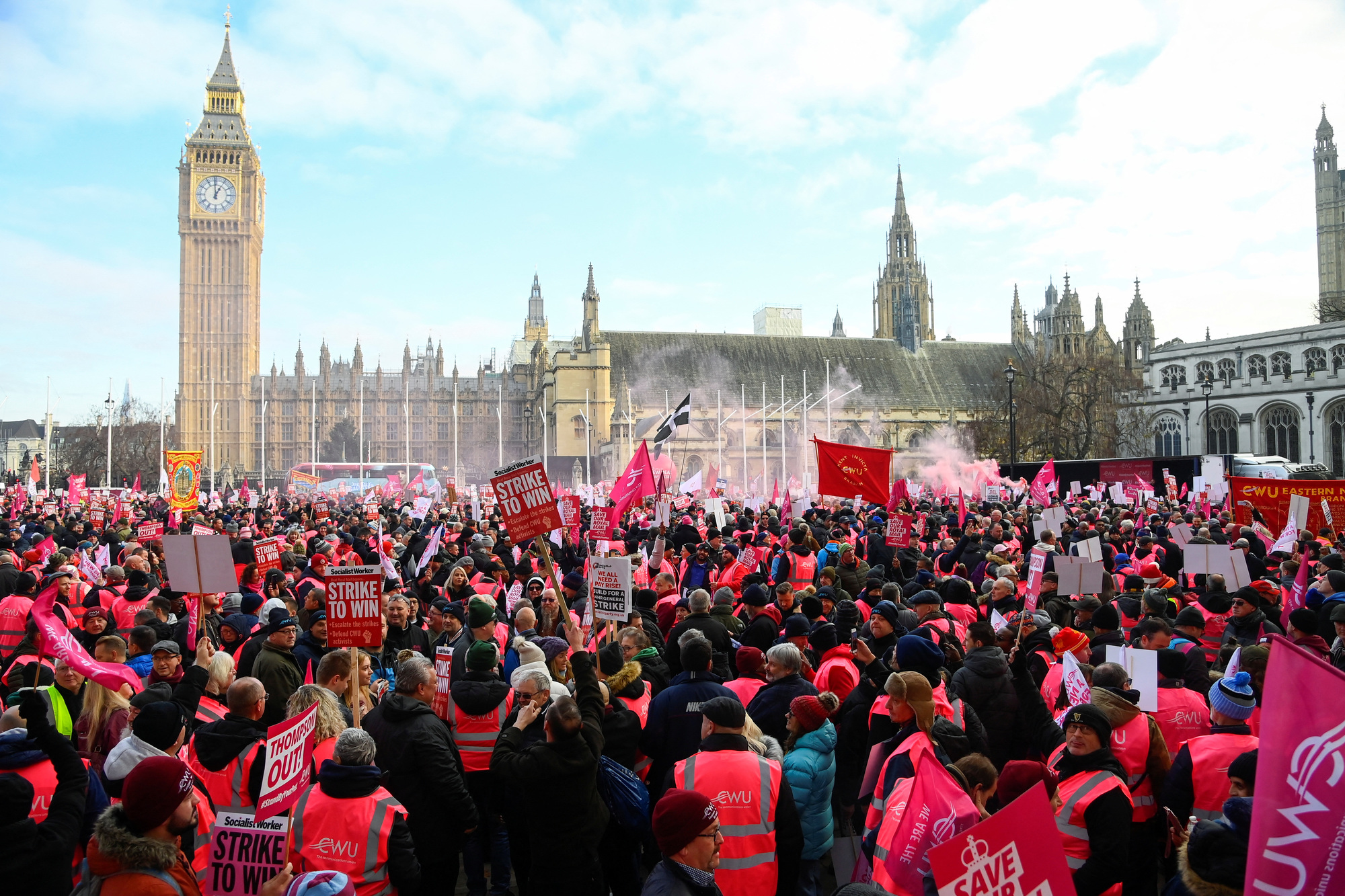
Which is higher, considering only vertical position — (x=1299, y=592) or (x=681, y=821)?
(x=1299, y=592)

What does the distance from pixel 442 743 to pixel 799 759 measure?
1670mm

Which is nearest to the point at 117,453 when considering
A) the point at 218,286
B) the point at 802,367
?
the point at 218,286

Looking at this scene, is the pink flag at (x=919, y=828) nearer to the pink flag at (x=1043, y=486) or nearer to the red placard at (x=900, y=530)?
the red placard at (x=900, y=530)

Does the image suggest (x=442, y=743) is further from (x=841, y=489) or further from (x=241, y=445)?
(x=241, y=445)

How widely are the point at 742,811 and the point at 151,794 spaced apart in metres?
2.12

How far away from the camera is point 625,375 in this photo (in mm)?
69500

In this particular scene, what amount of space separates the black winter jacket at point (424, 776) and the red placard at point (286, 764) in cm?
65

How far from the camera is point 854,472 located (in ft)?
47.4

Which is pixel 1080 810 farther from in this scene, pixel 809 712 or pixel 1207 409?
pixel 1207 409

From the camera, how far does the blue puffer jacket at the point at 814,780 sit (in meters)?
4.41

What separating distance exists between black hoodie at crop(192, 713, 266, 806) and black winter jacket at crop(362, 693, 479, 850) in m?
0.54

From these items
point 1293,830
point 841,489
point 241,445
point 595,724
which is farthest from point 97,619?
point 241,445

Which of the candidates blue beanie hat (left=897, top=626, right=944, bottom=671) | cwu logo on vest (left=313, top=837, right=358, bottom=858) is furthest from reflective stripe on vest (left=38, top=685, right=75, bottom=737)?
blue beanie hat (left=897, top=626, right=944, bottom=671)

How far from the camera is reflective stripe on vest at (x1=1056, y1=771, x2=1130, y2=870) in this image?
3775 millimetres
